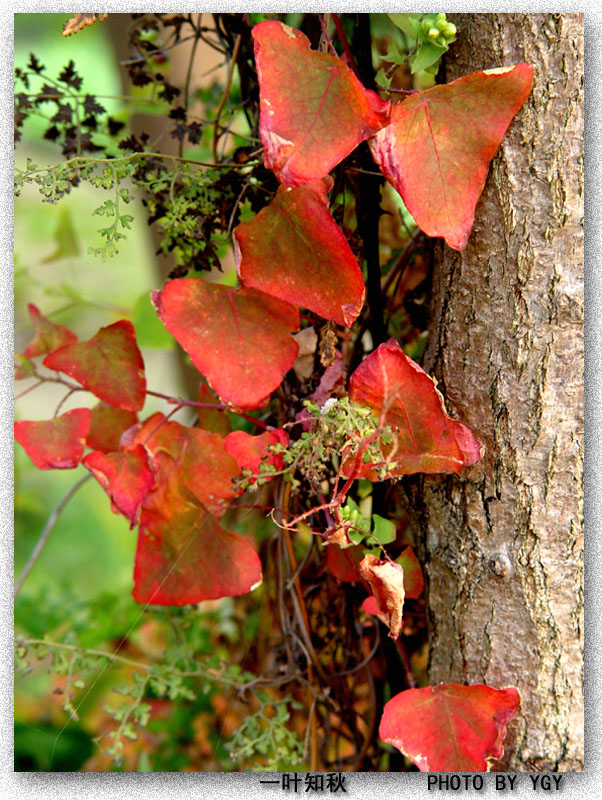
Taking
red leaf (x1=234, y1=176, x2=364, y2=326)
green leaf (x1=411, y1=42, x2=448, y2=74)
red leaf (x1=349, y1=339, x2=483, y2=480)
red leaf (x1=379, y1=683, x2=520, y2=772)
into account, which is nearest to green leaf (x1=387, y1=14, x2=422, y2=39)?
green leaf (x1=411, y1=42, x2=448, y2=74)

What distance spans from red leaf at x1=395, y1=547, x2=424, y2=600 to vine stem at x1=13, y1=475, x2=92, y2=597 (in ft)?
1.17

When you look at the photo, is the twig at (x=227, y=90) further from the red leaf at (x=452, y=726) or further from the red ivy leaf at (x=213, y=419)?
the red leaf at (x=452, y=726)

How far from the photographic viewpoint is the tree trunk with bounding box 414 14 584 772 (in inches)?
19.1

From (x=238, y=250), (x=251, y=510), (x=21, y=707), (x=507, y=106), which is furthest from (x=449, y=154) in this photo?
(x=21, y=707)

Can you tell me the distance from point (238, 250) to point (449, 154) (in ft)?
0.54

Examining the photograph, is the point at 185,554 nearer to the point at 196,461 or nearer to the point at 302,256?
the point at 196,461

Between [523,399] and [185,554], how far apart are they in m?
0.30

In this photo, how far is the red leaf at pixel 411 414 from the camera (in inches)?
19.6

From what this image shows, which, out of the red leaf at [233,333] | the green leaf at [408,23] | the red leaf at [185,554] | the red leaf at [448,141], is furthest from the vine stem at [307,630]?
the green leaf at [408,23]

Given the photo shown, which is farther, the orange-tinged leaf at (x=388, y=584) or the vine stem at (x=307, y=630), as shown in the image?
the vine stem at (x=307, y=630)

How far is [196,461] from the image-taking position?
1.89 ft

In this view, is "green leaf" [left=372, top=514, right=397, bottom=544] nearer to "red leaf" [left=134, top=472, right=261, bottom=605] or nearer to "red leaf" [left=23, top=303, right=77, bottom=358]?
"red leaf" [left=134, top=472, right=261, bottom=605]

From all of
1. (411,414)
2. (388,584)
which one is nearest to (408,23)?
(411,414)

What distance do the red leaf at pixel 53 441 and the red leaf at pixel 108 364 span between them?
0.05 meters
